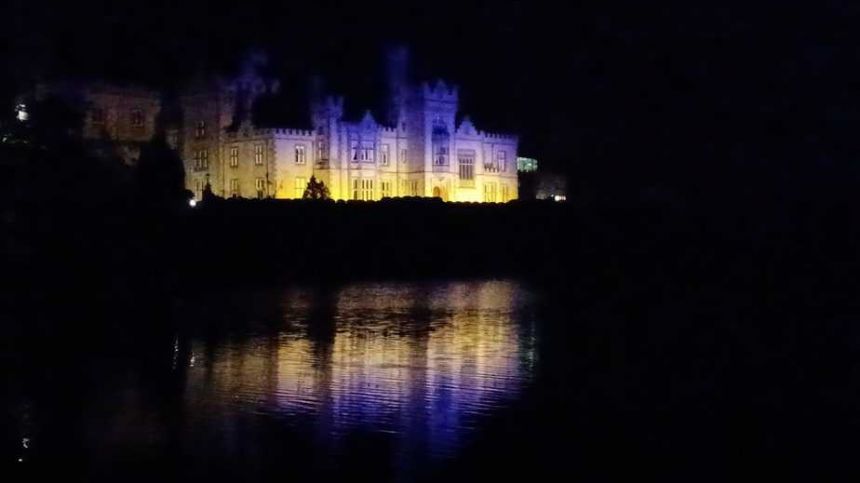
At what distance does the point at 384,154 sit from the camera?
5184 centimetres

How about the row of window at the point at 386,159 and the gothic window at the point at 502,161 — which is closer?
the row of window at the point at 386,159

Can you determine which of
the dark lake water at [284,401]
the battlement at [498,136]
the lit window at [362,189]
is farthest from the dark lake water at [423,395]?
the battlement at [498,136]

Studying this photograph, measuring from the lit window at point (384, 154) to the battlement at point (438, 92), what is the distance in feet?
10.9

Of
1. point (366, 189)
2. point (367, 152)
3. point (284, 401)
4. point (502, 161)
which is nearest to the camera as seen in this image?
point (284, 401)

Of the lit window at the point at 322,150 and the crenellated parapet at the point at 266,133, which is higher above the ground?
the crenellated parapet at the point at 266,133

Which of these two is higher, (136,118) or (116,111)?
(116,111)

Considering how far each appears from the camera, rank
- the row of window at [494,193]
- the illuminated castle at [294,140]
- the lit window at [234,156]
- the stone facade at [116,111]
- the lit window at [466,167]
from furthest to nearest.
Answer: the row of window at [494,193], the lit window at [466,167], the lit window at [234,156], the illuminated castle at [294,140], the stone facade at [116,111]

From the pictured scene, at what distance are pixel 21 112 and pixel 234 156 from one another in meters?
10.9

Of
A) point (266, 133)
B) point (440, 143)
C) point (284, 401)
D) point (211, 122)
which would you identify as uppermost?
point (211, 122)

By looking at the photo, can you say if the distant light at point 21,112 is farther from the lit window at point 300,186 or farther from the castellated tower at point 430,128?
the castellated tower at point 430,128

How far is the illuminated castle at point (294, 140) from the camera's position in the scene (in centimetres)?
4741

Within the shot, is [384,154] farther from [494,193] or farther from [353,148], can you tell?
[494,193]

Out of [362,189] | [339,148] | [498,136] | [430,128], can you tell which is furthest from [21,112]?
[498,136]

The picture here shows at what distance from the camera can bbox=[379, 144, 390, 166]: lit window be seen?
51.7m
